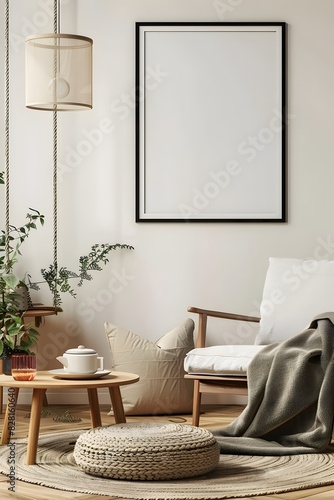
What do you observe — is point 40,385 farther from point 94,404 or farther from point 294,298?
point 294,298

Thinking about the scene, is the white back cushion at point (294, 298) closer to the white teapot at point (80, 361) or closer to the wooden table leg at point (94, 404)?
the wooden table leg at point (94, 404)

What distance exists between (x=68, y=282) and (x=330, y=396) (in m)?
1.88

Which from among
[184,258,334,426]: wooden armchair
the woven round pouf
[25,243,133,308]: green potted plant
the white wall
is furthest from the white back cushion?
the woven round pouf

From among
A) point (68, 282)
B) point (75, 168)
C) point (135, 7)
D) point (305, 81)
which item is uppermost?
point (135, 7)

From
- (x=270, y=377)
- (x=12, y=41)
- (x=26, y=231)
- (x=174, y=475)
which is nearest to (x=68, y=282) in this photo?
(x=26, y=231)

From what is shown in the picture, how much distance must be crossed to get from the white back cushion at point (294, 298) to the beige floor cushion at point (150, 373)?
0.49 meters

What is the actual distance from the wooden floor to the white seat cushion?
42cm

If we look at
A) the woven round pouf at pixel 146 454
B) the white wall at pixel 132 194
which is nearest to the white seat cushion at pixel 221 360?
the woven round pouf at pixel 146 454

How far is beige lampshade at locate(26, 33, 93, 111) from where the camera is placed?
3.79 metres

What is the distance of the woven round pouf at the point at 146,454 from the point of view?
104 inches

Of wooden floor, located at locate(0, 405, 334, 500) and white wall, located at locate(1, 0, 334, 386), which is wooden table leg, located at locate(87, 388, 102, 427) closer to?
wooden floor, located at locate(0, 405, 334, 500)

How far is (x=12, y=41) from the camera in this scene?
4.73 meters

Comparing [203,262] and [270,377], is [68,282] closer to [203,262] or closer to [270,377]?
[203,262]

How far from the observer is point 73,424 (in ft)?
12.9
